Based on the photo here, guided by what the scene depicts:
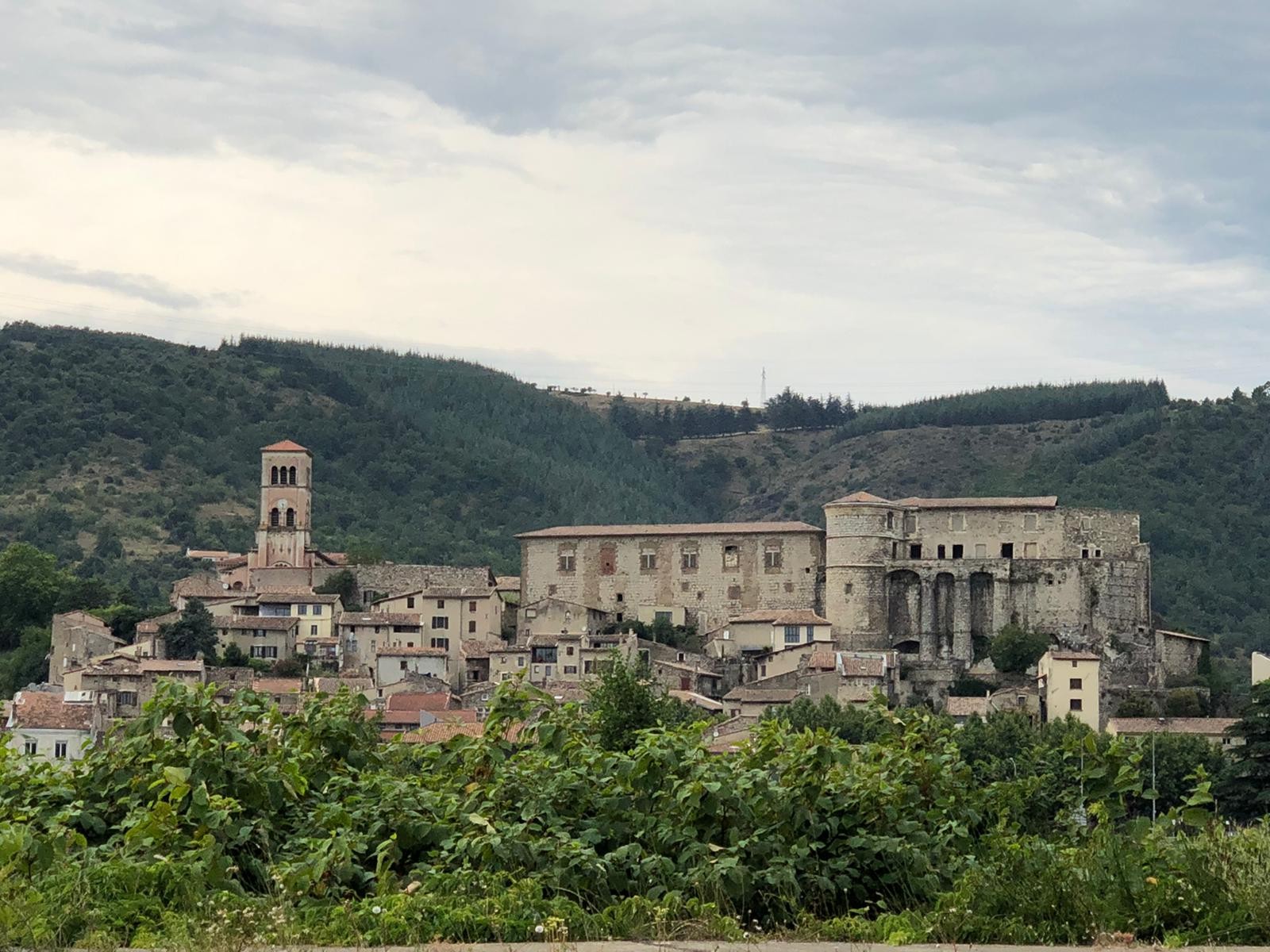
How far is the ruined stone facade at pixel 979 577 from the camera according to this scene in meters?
65.6

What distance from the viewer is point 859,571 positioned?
66438 millimetres

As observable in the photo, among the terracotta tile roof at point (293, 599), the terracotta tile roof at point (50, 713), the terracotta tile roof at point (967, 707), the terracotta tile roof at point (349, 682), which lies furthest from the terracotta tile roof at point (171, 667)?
the terracotta tile roof at point (967, 707)

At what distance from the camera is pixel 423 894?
34.0ft

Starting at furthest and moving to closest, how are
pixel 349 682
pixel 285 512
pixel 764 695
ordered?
pixel 285 512
pixel 764 695
pixel 349 682

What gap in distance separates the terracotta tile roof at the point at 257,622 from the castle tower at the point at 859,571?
1699 cm

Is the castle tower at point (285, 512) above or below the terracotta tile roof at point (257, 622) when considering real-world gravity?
above

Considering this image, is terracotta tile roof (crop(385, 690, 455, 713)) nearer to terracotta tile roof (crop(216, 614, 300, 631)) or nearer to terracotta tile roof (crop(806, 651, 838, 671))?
terracotta tile roof (crop(216, 614, 300, 631))

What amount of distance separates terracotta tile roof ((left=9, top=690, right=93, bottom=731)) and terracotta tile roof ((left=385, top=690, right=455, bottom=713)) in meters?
9.01

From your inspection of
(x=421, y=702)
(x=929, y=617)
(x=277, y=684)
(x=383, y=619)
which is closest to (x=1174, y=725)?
(x=929, y=617)

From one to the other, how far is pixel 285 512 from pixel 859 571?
22.3 m

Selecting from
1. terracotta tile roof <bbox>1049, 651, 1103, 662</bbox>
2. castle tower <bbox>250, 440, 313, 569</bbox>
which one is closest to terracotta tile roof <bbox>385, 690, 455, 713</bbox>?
castle tower <bbox>250, 440, 313, 569</bbox>

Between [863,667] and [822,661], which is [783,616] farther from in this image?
[863,667]

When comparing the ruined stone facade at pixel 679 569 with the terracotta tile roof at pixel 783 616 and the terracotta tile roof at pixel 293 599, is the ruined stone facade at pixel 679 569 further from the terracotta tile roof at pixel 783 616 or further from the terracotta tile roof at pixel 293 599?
the terracotta tile roof at pixel 293 599

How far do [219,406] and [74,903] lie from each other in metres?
123
